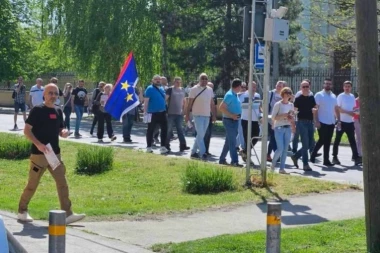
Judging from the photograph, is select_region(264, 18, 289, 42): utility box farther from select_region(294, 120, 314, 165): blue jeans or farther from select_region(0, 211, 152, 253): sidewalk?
select_region(0, 211, 152, 253): sidewalk

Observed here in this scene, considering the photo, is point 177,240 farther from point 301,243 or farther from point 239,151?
point 239,151

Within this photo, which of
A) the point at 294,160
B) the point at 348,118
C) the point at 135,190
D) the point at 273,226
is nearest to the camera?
the point at 273,226

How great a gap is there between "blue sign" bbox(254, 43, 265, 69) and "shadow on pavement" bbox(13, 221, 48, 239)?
491 cm

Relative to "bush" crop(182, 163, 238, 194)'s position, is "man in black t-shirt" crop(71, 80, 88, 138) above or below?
above

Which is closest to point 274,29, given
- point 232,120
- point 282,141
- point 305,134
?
point 282,141

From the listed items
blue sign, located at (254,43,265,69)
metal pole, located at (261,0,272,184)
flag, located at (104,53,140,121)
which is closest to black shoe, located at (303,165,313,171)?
blue sign, located at (254,43,265,69)

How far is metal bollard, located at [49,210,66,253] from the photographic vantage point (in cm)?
617

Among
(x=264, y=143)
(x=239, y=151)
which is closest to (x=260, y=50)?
(x=264, y=143)

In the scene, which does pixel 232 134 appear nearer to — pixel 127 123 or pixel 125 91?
pixel 125 91

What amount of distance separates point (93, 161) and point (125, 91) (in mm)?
3095

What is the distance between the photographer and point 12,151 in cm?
1769

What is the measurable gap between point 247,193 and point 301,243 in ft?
12.5

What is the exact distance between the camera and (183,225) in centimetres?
1084

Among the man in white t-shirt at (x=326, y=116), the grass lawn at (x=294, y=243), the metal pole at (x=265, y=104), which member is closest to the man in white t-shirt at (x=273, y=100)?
the man in white t-shirt at (x=326, y=116)
